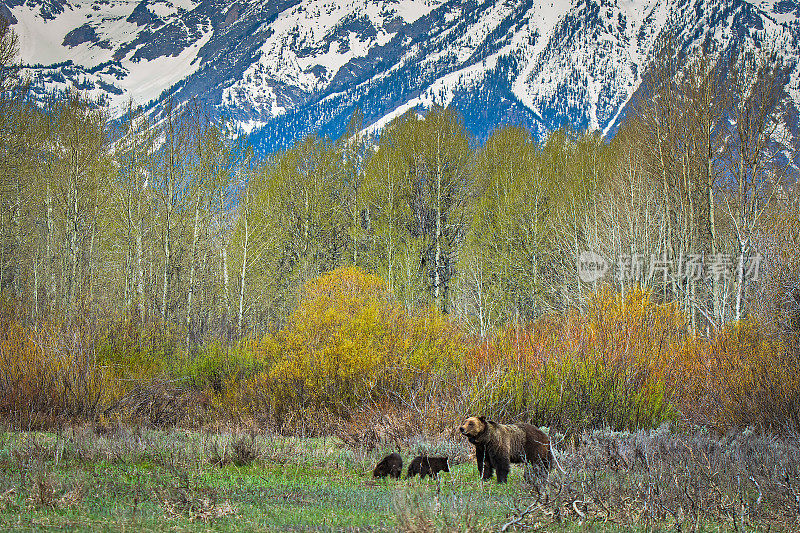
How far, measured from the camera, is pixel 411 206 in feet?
84.9

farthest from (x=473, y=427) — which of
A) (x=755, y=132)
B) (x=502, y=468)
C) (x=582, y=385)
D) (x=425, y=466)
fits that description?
(x=755, y=132)

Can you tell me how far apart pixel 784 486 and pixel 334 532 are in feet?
12.8

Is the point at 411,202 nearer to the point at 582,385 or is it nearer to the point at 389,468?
the point at 582,385

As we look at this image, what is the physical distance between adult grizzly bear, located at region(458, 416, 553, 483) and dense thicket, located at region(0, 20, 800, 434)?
11.7 m

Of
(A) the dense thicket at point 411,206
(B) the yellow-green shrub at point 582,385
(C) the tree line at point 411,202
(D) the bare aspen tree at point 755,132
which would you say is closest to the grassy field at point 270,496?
(B) the yellow-green shrub at point 582,385

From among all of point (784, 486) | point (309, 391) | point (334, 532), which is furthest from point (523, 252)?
point (334, 532)

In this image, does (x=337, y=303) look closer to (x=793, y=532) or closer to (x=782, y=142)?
(x=793, y=532)

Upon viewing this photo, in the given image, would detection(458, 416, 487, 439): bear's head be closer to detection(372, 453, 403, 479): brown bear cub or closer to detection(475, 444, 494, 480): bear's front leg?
detection(475, 444, 494, 480): bear's front leg

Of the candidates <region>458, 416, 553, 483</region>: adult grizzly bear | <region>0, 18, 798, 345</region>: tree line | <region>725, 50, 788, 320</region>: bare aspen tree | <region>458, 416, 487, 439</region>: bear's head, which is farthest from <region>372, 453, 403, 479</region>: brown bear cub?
<region>725, 50, 788, 320</region>: bare aspen tree

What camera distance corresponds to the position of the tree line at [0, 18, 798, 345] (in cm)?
1994

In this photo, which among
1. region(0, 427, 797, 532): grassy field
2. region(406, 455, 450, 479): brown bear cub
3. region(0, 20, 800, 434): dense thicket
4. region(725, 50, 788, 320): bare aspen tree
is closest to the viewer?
region(0, 427, 797, 532): grassy field

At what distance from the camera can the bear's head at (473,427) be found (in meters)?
5.90

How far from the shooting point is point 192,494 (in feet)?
15.3

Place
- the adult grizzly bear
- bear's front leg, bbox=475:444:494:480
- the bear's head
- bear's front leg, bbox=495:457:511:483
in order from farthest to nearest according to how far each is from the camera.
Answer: bear's front leg, bbox=475:444:494:480 < bear's front leg, bbox=495:457:511:483 < the adult grizzly bear < the bear's head
